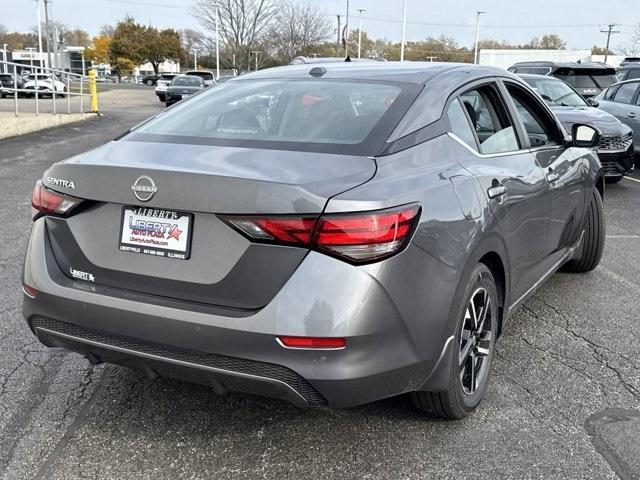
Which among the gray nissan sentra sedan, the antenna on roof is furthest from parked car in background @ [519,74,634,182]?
the gray nissan sentra sedan

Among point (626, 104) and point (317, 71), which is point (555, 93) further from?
point (317, 71)

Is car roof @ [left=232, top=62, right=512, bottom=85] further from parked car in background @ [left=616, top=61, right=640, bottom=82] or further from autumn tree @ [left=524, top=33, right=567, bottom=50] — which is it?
autumn tree @ [left=524, top=33, right=567, bottom=50]

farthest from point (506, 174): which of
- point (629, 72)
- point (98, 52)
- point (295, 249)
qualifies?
point (98, 52)

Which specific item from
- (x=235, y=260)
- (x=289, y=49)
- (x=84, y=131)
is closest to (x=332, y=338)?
(x=235, y=260)

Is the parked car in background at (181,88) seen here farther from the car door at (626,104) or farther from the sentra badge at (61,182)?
the sentra badge at (61,182)

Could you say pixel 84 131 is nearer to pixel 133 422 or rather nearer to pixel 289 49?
pixel 133 422

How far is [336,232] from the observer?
2.22 m

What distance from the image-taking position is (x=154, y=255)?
8.02ft

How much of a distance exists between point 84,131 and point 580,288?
46.9ft

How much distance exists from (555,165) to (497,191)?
1150 mm

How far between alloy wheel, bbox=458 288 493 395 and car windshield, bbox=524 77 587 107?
27.0 feet

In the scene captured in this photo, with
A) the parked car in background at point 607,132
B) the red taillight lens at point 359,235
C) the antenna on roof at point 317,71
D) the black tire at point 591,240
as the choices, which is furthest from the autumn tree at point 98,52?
the red taillight lens at point 359,235

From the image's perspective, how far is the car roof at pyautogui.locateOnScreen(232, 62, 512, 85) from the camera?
127 inches

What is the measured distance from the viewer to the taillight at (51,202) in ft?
8.54
